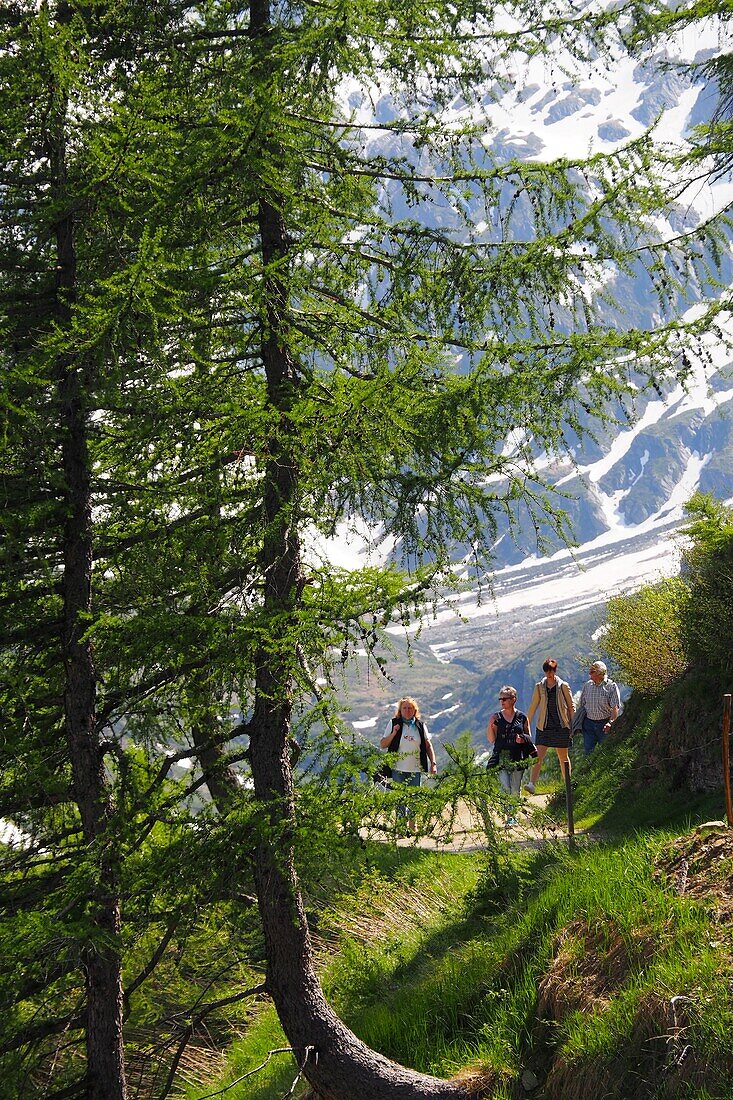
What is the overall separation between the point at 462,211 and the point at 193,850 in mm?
4326

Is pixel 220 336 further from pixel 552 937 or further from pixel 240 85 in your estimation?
pixel 552 937

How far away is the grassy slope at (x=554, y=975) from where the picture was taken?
16.0 ft

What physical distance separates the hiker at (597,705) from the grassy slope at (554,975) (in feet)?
15.9

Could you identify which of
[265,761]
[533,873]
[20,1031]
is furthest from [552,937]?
[20,1031]

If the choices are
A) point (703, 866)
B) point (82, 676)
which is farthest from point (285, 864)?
point (703, 866)

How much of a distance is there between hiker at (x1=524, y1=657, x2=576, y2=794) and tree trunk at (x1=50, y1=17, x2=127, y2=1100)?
618 cm

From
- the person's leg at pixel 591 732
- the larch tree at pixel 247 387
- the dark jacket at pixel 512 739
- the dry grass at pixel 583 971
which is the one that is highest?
the larch tree at pixel 247 387

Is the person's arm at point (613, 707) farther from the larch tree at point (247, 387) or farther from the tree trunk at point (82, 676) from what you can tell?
the tree trunk at point (82, 676)

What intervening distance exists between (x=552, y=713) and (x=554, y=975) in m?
6.00

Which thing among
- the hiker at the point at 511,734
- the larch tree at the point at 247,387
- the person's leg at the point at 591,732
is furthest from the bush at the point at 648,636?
the larch tree at the point at 247,387

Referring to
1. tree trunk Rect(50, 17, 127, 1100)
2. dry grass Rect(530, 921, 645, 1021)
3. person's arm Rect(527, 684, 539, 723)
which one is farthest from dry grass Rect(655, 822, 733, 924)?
person's arm Rect(527, 684, 539, 723)

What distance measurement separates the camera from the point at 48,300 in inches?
273

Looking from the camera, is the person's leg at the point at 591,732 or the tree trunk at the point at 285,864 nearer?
the tree trunk at the point at 285,864

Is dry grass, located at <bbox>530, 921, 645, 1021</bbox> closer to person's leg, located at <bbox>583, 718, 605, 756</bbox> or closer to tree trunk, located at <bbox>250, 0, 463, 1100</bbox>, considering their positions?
tree trunk, located at <bbox>250, 0, 463, 1100</bbox>
